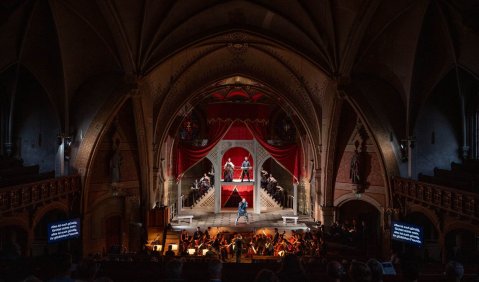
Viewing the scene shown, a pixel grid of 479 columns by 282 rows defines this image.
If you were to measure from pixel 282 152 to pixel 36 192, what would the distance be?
16.3 meters

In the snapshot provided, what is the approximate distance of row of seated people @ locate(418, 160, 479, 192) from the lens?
1218cm

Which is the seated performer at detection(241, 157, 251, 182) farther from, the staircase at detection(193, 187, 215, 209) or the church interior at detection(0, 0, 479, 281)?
the church interior at detection(0, 0, 479, 281)

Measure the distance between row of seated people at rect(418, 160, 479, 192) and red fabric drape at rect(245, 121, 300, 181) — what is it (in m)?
11.8

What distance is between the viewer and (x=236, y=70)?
2223cm

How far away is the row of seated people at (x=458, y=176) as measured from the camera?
1218 centimetres

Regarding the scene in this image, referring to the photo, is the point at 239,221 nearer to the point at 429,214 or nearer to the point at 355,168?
the point at 355,168

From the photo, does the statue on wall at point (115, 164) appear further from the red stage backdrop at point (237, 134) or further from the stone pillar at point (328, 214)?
the stone pillar at point (328, 214)

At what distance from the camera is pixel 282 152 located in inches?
1048

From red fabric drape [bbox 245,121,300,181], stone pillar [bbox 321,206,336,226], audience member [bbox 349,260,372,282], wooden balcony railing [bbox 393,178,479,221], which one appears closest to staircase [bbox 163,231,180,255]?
stone pillar [bbox 321,206,336,226]

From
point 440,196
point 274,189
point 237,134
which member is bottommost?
point 274,189

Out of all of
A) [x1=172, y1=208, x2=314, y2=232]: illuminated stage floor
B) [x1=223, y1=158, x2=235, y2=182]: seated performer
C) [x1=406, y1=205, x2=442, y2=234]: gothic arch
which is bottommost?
[x1=172, y1=208, x2=314, y2=232]: illuminated stage floor

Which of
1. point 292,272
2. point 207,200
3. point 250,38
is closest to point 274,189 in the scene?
point 207,200

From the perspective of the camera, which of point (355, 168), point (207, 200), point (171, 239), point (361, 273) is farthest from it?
point (207, 200)

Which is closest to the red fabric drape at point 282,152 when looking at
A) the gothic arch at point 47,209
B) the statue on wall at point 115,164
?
the statue on wall at point 115,164
